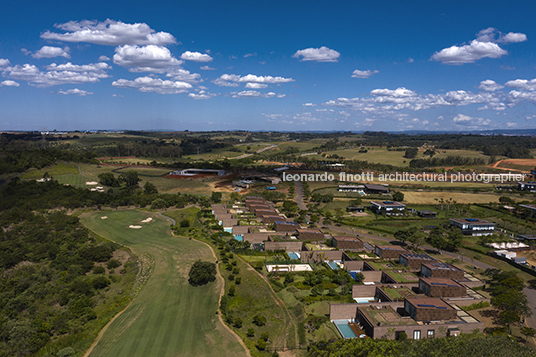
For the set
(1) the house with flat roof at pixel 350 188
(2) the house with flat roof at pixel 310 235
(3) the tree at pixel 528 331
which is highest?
(1) the house with flat roof at pixel 350 188

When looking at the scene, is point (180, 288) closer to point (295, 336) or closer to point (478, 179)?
point (295, 336)

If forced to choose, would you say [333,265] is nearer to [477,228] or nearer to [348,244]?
[348,244]

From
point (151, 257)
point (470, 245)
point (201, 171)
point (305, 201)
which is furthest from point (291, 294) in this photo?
point (201, 171)

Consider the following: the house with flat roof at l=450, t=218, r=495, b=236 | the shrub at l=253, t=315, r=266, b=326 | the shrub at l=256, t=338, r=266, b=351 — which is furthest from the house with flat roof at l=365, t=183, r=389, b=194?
the shrub at l=256, t=338, r=266, b=351

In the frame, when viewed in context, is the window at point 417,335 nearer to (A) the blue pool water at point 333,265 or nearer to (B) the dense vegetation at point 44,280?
(A) the blue pool water at point 333,265

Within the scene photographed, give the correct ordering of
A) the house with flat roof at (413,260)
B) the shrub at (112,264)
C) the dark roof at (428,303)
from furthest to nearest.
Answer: the house with flat roof at (413,260), the shrub at (112,264), the dark roof at (428,303)

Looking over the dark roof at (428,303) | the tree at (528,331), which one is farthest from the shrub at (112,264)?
the tree at (528,331)
